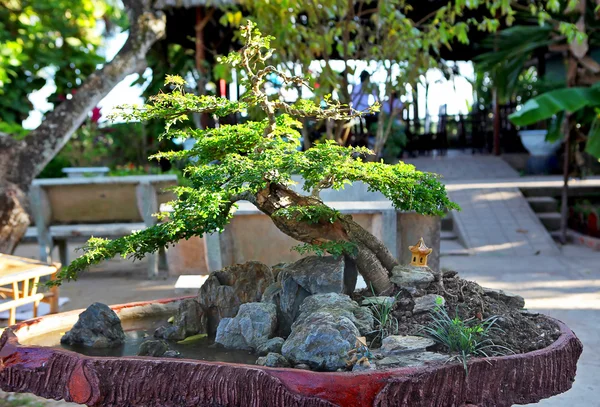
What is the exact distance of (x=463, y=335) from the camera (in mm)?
1904

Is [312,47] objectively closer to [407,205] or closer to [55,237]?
[55,237]

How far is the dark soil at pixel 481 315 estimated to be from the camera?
79.1 inches

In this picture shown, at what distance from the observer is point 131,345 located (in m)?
2.31

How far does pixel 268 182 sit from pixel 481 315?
2.57ft

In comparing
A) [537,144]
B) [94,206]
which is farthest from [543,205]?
[94,206]

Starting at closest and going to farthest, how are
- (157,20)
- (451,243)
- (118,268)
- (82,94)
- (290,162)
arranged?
(290,162), (82,94), (157,20), (118,268), (451,243)

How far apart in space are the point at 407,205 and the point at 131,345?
103 centimetres

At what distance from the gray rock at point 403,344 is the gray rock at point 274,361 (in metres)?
0.28

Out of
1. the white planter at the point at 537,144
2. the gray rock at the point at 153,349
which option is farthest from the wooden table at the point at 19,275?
the white planter at the point at 537,144

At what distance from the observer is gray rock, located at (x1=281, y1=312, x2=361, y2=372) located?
1857 millimetres

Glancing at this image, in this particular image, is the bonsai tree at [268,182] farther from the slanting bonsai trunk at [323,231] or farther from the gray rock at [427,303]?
the gray rock at [427,303]

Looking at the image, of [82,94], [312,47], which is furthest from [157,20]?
[312,47]

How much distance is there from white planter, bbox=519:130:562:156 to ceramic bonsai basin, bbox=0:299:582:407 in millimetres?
10360

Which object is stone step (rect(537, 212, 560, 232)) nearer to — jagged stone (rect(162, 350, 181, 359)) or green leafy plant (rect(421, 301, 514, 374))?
green leafy plant (rect(421, 301, 514, 374))
